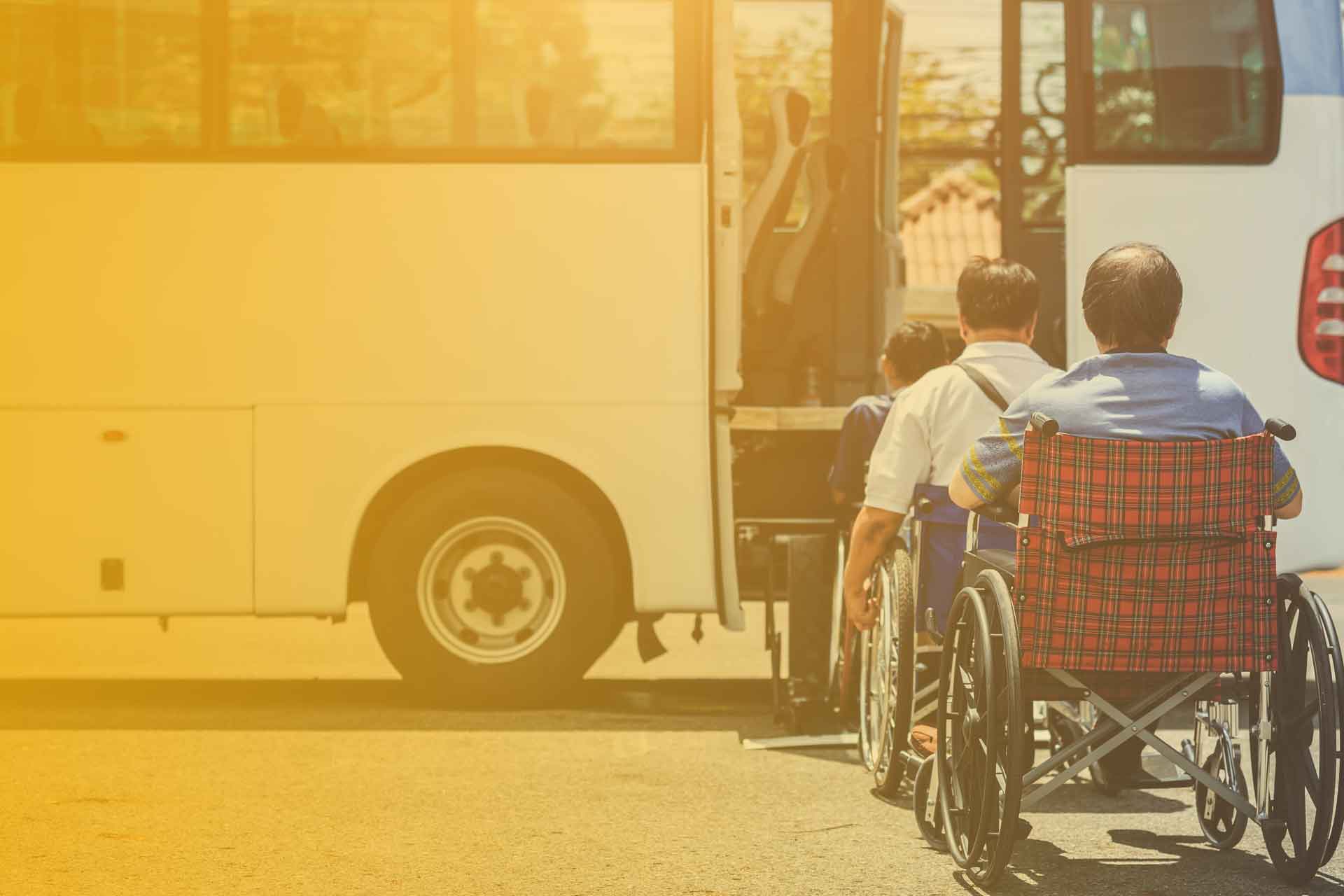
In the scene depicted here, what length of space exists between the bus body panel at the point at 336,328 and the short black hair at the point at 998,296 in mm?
2614

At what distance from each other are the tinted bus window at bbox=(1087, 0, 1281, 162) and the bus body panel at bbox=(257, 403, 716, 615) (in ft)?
7.35

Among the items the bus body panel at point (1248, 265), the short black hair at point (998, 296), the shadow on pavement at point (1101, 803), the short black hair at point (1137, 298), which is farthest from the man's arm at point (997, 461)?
the bus body panel at point (1248, 265)

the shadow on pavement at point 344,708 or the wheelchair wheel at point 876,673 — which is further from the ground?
the wheelchair wheel at point 876,673

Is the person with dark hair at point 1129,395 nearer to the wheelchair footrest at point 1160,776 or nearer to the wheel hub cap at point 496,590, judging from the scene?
the wheelchair footrest at point 1160,776

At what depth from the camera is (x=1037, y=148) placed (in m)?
10.8

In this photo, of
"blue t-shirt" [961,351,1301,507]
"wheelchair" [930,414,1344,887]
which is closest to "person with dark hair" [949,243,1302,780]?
"blue t-shirt" [961,351,1301,507]

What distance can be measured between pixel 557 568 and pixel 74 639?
221 inches

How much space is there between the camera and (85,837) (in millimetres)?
6305

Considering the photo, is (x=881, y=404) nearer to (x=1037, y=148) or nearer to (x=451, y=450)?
(x=451, y=450)

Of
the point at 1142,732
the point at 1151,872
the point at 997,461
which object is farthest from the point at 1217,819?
the point at 997,461

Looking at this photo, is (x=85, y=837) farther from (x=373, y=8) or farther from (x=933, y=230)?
(x=933, y=230)

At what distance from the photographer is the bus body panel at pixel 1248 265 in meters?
8.94

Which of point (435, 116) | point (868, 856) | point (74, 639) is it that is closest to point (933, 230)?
point (74, 639)

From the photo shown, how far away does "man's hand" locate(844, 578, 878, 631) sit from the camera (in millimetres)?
7062
